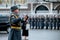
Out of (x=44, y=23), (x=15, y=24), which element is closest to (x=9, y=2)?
(x=44, y=23)

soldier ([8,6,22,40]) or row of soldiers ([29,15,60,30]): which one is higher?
soldier ([8,6,22,40])

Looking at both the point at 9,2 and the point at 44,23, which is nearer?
the point at 44,23

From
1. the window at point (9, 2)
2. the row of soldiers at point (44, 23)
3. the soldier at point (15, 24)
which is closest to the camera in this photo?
the soldier at point (15, 24)

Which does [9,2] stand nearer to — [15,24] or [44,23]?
[44,23]

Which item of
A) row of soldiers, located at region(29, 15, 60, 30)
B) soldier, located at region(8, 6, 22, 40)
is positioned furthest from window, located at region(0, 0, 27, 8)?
soldier, located at region(8, 6, 22, 40)

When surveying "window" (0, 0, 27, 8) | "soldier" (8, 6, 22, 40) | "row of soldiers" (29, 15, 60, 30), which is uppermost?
"window" (0, 0, 27, 8)

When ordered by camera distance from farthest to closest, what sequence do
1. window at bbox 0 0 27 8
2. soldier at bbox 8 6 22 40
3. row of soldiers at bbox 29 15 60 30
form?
window at bbox 0 0 27 8 < row of soldiers at bbox 29 15 60 30 < soldier at bbox 8 6 22 40

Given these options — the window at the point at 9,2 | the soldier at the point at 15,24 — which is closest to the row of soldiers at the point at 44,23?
the soldier at the point at 15,24

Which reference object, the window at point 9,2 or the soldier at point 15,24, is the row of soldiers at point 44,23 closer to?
the soldier at point 15,24

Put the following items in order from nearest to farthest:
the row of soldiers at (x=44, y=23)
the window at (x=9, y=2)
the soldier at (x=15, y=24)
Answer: the soldier at (x=15, y=24), the row of soldiers at (x=44, y=23), the window at (x=9, y=2)

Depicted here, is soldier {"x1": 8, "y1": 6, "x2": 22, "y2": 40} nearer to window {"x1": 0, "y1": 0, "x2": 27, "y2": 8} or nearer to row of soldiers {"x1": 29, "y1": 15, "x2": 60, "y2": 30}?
row of soldiers {"x1": 29, "y1": 15, "x2": 60, "y2": 30}

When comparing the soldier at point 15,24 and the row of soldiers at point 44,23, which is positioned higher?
the soldier at point 15,24

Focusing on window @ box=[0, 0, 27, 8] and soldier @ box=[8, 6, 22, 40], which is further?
window @ box=[0, 0, 27, 8]

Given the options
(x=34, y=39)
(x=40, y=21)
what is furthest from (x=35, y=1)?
(x=34, y=39)
